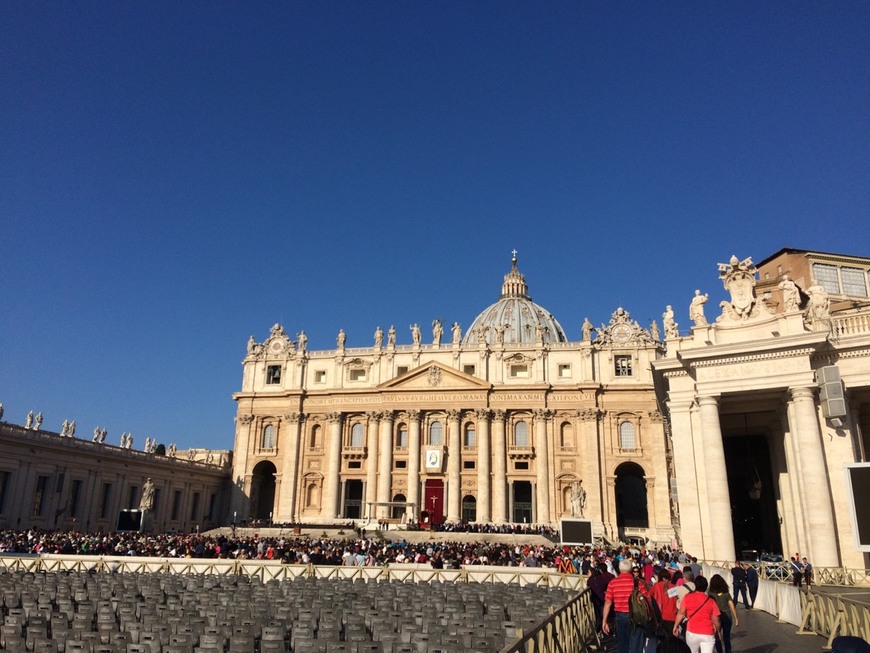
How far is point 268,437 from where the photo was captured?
211 feet

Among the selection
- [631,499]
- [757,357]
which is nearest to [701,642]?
[757,357]

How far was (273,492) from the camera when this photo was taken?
68188mm

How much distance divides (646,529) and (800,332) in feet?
123

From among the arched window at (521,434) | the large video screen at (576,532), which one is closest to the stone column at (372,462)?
the arched window at (521,434)

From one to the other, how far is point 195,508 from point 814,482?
54045 mm

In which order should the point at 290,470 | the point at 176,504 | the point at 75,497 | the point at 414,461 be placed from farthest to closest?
the point at 290,470 → the point at 414,461 → the point at 176,504 → the point at 75,497

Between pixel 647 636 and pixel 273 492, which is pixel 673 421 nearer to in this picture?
pixel 647 636

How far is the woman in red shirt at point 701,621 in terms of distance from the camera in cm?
844

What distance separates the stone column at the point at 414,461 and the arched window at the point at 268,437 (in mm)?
14927

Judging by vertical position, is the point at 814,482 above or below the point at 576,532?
above

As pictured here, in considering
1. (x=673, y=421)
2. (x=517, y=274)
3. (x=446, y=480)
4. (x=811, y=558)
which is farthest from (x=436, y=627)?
(x=517, y=274)

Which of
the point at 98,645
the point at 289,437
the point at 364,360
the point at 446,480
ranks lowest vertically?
the point at 98,645

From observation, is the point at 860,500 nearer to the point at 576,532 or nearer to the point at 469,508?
the point at 576,532

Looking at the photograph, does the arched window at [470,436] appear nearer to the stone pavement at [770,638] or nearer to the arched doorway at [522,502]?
the arched doorway at [522,502]
